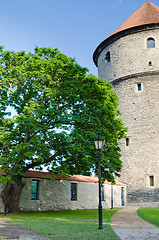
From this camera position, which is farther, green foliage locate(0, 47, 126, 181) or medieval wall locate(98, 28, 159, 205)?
medieval wall locate(98, 28, 159, 205)

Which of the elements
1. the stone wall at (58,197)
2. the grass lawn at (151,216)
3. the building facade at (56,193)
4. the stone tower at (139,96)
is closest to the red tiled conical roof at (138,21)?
the stone tower at (139,96)

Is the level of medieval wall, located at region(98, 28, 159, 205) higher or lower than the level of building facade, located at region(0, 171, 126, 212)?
higher

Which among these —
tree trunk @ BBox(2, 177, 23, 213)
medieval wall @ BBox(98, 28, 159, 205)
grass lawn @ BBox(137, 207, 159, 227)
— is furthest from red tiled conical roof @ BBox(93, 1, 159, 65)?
tree trunk @ BBox(2, 177, 23, 213)

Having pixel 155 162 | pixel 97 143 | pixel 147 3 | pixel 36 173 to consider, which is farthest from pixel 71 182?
pixel 147 3

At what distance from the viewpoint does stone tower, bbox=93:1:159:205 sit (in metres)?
24.8

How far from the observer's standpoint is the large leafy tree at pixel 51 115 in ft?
44.5

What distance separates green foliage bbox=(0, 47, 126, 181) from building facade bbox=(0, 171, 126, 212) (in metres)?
1.65

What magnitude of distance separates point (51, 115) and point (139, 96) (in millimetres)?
14971

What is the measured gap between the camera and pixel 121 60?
28.0 metres

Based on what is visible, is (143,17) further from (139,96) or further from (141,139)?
(141,139)

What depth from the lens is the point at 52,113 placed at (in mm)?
13656

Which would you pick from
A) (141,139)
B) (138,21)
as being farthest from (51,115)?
(138,21)

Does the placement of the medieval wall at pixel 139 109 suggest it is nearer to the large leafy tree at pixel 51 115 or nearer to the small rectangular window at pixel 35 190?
the large leafy tree at pixel 51 115

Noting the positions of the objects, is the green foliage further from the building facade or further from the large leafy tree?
the building facade
